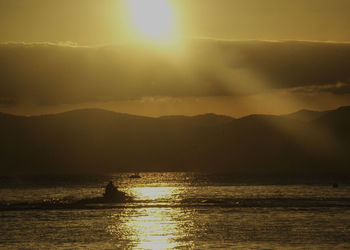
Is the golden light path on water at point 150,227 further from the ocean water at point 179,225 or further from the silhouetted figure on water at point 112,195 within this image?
the silhouetted figure on water at point 112,195

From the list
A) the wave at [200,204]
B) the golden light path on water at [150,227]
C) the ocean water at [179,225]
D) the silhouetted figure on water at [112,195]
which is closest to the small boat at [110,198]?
the silhouetted figure on water at [112,195]

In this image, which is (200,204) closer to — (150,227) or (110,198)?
(110,198)

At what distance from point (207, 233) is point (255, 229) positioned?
5934 millimetres

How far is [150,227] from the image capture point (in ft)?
300

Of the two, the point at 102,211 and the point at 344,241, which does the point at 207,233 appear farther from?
the point at 102,211

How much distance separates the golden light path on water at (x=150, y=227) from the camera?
76.5 metres

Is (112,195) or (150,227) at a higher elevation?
(112,195)

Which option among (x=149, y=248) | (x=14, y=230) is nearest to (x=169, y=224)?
(x=14, y=230)

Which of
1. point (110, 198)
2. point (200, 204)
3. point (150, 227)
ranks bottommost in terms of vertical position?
point (150, 227)

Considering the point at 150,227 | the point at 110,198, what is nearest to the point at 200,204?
the point at 110,198

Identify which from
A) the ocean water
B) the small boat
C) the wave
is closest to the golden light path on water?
the ocean water

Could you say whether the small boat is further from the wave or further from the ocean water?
Answer: the ocean water

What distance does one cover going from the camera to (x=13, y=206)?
130 metres

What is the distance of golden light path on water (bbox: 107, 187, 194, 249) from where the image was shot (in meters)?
76.5
